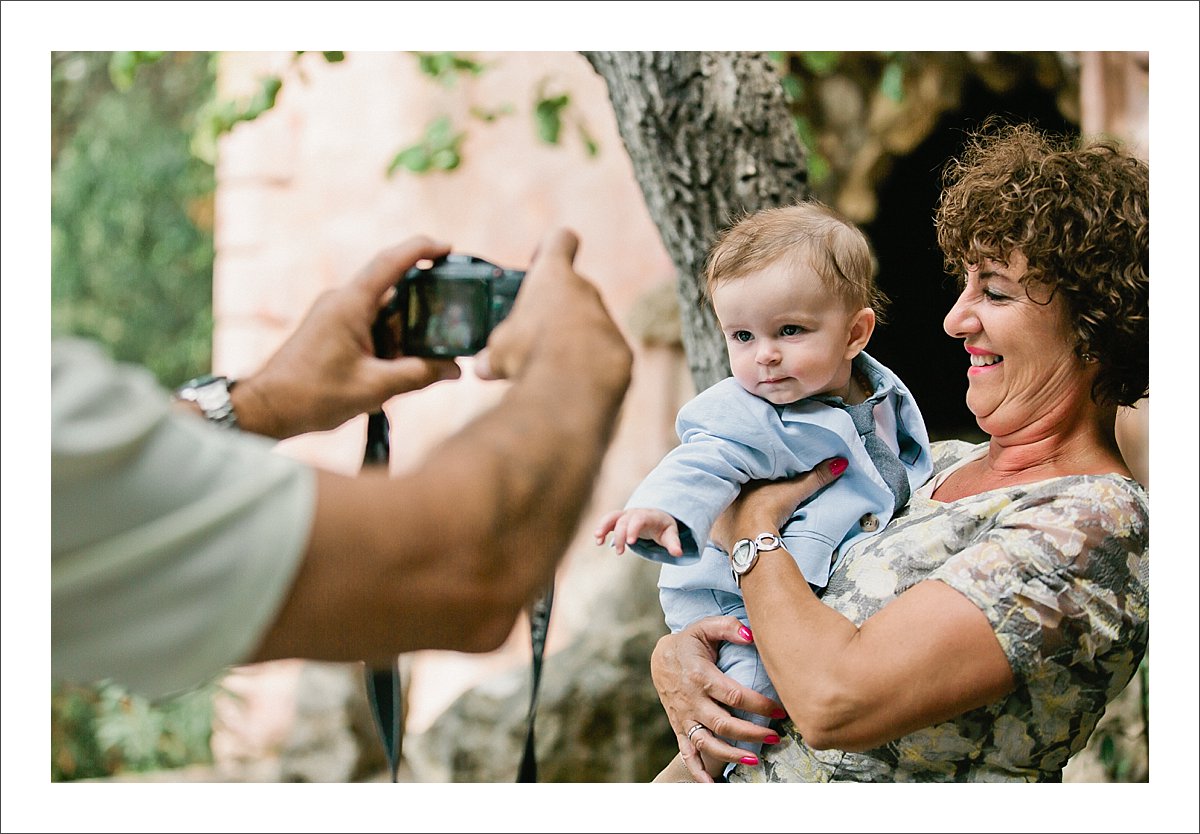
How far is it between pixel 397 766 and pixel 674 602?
0.57m

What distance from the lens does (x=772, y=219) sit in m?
1.52

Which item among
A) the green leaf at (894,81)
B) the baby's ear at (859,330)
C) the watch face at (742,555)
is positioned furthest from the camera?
the green leaf at (894,81)

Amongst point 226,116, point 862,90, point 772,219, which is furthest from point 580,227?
point 862,90

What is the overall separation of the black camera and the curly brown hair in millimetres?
615

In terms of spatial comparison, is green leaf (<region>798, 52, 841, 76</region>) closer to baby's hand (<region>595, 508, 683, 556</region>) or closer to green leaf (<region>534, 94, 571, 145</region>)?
green leaf (<region>534, 94, 571, 145</region>)

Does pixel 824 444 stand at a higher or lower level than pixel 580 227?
lower

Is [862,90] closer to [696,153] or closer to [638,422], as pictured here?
[696,153]

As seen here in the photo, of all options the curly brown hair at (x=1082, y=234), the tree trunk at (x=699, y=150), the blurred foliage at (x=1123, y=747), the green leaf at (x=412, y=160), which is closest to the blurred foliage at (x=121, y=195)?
the green leaf at (x=412, y=160)

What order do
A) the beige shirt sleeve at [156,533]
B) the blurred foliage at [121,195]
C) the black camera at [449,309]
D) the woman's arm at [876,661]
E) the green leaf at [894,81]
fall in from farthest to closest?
1. the green leaf at [894,81]
2. the blurred foliage at [121,195]
3. the black camera at [449,309]
4. the woman's arm at [876,661]
5. the beige shirt sleeve at [156,533]

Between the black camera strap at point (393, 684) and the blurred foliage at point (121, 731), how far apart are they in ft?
0.81

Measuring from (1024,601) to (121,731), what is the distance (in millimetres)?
1363

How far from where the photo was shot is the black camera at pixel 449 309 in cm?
164

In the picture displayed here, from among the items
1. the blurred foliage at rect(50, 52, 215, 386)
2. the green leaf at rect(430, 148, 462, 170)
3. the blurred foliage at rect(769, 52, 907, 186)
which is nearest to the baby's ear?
the blurred foliage at rect(769, 52, 907, 186)

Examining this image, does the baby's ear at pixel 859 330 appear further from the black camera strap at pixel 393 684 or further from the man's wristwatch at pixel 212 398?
the man's wristwatch at pixel 212 398
